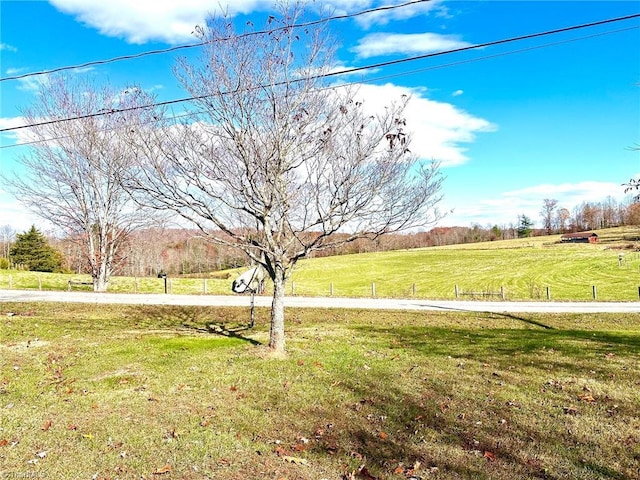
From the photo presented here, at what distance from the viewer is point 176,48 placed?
7.89m

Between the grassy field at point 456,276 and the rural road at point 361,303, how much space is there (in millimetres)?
4187

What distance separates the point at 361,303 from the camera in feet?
63.3

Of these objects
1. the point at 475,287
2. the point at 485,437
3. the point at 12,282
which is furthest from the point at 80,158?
the point at 475,287

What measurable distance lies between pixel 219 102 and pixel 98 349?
218 inches

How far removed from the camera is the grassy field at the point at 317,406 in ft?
13.8

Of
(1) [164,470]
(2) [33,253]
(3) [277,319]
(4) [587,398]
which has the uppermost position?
(2) [33,253]

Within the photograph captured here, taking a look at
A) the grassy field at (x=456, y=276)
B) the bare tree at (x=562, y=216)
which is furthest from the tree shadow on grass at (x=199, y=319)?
the bare tree at (x=562, y=216)

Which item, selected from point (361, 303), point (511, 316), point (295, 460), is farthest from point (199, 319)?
point (511, 316)

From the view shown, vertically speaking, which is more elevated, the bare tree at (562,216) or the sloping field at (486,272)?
the bare tree at (562,216)

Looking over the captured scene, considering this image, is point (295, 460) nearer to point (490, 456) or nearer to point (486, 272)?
point (490, 456)

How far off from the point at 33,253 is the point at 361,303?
4087 centimetres

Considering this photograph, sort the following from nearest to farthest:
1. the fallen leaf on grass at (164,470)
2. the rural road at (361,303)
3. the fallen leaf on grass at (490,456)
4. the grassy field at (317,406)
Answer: the fallen leaf on grass at (164,470), the grassy field at (317,406), the fallen leaf on grass at (490,456), the rural road at (361,303)

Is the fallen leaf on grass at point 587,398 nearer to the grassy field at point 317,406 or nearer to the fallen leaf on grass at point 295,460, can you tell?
the grassy field at point 317,406

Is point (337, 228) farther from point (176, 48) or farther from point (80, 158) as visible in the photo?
point (80, 158)
